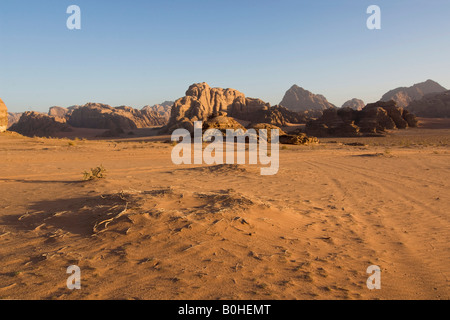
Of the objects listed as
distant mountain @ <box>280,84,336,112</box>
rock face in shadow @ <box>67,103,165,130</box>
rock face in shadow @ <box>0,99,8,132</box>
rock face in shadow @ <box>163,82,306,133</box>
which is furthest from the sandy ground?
distant mountain @ <box>280,84,336,112</box>

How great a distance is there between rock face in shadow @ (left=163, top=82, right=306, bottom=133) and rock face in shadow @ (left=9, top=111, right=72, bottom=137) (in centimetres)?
2237

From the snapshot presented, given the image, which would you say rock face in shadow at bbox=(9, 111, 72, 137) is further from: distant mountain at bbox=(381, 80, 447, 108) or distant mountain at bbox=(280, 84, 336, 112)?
distant mountain at bbox=(381, 80, 447, 108)

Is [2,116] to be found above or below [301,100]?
below

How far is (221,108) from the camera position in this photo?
6812 cm

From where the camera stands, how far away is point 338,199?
21.3ft

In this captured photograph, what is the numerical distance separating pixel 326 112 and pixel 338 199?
39026 mm

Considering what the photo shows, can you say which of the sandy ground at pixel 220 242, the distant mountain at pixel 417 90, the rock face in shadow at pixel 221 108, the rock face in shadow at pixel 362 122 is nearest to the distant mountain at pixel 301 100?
the distant mountain at pixel 417 90

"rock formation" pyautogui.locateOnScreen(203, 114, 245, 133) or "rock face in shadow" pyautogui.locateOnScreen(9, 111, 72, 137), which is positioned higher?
"rock face in shadow" pyautogui.locateOnScreen(9, 111, 72, 137)

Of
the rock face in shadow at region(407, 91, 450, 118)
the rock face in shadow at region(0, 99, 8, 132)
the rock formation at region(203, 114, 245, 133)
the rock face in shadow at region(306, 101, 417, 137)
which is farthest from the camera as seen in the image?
the rock face in shadow at region(407, 91, 450, 118)

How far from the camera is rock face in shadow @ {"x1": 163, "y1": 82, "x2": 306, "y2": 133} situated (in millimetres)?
54500

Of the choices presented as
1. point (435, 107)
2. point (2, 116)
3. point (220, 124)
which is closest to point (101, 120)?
point (2, 116)

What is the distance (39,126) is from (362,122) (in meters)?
59.1

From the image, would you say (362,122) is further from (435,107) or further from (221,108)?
(221,108)

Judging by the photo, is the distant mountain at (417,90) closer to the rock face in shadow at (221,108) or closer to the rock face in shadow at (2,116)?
the rock face in shadow at (221,108)
